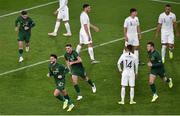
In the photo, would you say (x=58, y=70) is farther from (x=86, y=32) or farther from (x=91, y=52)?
(x=91, y=52)

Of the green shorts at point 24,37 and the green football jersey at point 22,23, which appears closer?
the green football jersey at point 22,23

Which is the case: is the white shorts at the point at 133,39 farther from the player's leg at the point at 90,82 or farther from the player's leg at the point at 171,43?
the player's leg at the point at 90,82

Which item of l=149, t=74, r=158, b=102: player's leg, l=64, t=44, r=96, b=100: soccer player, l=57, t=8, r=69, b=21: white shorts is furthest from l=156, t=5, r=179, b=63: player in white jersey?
l=57, t=8, r=69, b=21: white shorts

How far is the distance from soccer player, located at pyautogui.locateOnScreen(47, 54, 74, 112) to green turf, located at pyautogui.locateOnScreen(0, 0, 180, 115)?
1.35 ft

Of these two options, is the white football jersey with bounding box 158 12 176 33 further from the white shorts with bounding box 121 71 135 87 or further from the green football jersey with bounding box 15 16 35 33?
the green football jersey with bounding box 15 16 35 33

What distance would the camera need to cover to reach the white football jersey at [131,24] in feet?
82.9

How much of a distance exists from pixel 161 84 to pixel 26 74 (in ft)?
18.1

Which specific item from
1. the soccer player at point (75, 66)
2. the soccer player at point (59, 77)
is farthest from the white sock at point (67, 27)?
the soccer player at point (59, 77)

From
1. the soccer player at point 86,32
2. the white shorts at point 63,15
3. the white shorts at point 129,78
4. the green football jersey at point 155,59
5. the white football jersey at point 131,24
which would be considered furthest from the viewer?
the white shorts at point 63,15

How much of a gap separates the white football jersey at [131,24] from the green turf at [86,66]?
5.62ft

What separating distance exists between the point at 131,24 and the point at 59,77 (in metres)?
4.65

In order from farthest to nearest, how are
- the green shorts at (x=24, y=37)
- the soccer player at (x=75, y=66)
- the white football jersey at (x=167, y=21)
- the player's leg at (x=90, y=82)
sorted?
the green shorts at (x=24, y=37), the white football jersey at (x=167, y=21), the player's leg at (x=90, y=82), the soccer player at (x=75, y=66)

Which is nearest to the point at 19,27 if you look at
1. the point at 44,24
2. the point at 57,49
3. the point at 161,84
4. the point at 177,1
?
the point at 57,49

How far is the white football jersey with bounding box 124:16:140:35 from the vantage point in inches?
995
